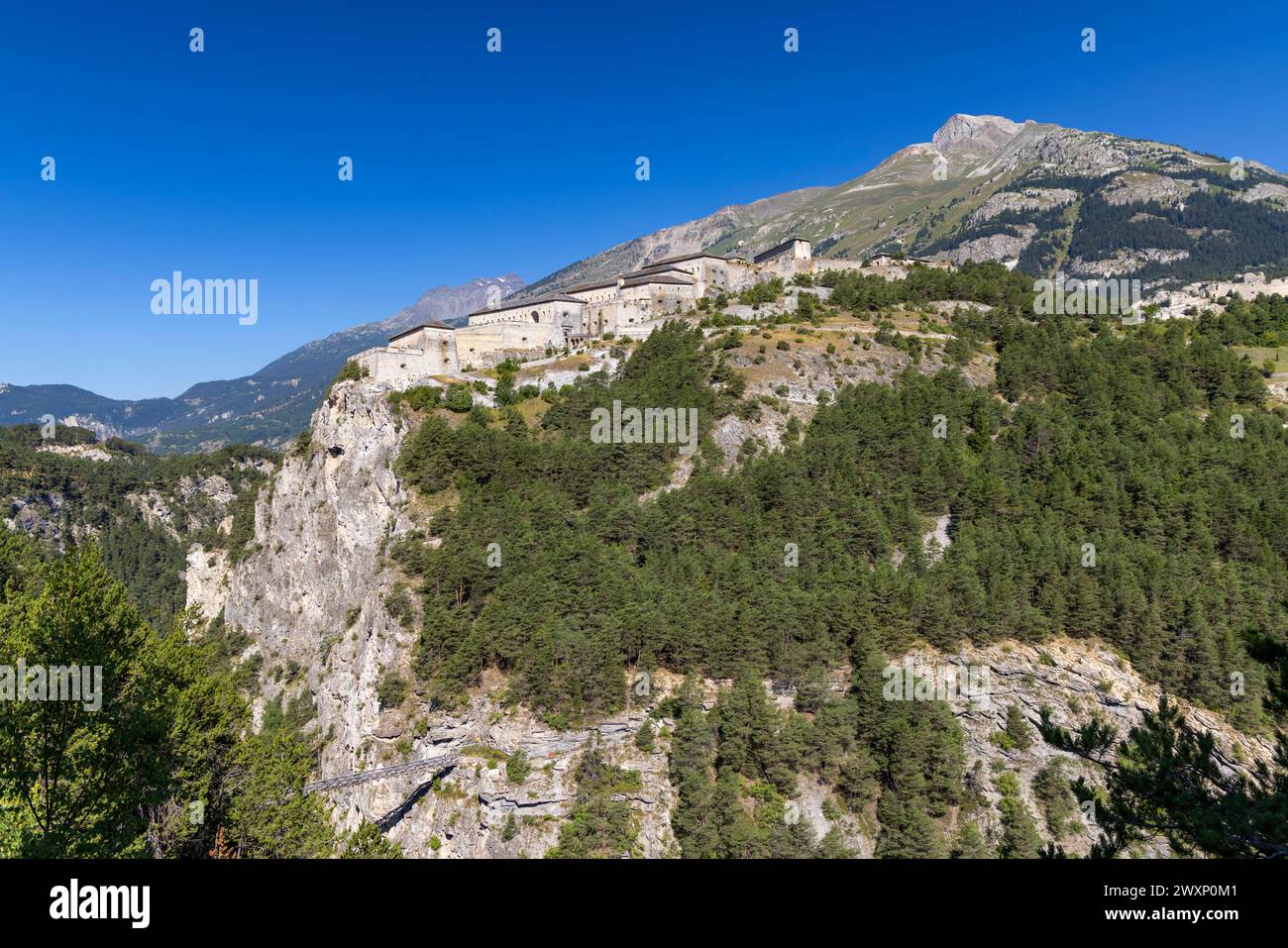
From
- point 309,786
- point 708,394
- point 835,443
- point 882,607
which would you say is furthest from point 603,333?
point 309,786

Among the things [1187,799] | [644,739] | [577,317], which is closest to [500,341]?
[577,317]

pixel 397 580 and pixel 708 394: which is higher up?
pixel 708 394

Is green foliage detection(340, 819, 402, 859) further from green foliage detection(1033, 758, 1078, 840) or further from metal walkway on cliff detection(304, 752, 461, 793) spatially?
green foliage detection(1033, 758, 1078, 840)
